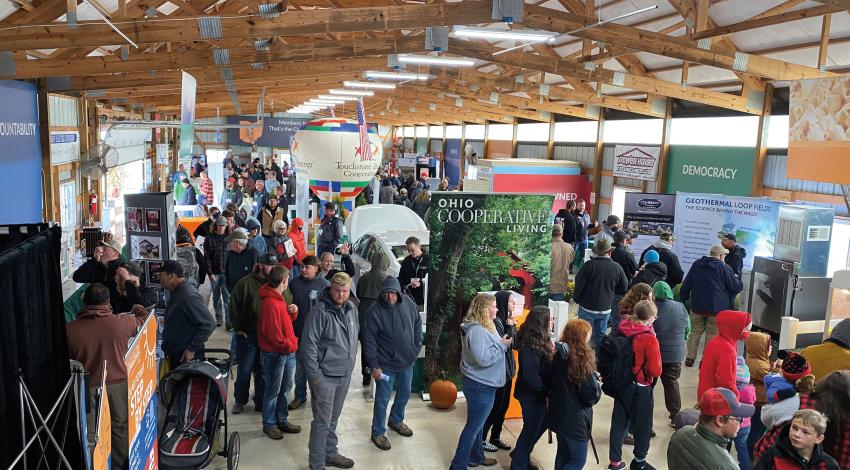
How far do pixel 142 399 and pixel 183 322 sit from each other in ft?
6.31

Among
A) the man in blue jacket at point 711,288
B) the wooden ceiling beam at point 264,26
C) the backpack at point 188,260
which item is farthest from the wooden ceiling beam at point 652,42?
the backpack at point 188,260

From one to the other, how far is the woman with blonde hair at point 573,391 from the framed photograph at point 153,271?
4317 mm

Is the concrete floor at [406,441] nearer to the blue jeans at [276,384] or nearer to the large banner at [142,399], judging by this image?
the blue jeans at [276,384]

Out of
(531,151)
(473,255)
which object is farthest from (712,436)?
(531,151)

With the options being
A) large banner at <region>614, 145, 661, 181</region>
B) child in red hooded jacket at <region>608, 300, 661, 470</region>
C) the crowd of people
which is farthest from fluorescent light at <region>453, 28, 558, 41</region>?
large banner at <region>614, 145, 661, 181</region>

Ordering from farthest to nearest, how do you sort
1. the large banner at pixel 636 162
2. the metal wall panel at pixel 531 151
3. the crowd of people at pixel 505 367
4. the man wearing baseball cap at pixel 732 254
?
the metal wall panel at pixel 531 151 → the large banner at pixel 636 162 → the man wearing baseball cap at pixel 732 254 → the crowd of people at pixel 505 367

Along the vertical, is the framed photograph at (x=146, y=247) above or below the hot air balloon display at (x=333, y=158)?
below

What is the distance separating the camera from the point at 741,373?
450cm

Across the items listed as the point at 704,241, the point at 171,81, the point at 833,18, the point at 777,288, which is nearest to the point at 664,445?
the point at 777,288

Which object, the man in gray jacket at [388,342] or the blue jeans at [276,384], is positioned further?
the blue jeans at [276,384]

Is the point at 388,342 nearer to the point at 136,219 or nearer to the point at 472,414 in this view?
the point at 472,414

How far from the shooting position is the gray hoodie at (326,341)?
445 cm

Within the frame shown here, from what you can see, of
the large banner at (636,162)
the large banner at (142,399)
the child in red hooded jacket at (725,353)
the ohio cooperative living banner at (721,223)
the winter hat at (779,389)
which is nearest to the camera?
the large banner at (142,399)

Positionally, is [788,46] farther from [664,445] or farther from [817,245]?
[664,445]
